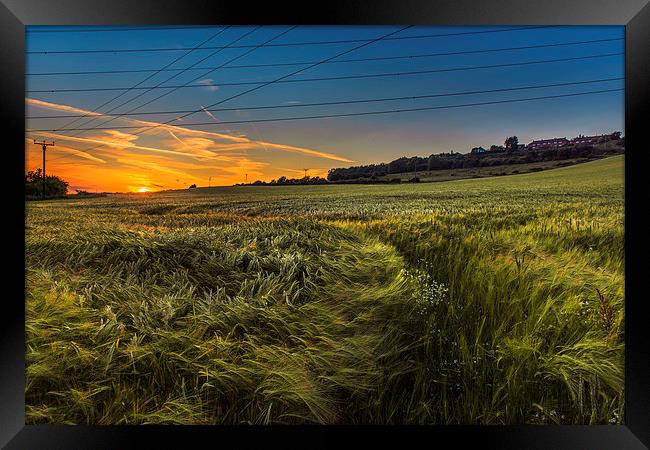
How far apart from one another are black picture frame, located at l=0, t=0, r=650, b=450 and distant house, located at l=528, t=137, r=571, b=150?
1.22 ft

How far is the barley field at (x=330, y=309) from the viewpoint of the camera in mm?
1377

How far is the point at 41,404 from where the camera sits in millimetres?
1391

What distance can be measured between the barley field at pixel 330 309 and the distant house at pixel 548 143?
19 cm

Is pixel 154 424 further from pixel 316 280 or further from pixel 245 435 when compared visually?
pixel 316 280

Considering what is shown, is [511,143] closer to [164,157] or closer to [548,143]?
[548,143]

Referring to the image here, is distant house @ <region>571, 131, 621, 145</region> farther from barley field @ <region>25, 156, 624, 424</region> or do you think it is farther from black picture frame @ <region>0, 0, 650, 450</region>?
black picture frame @ <region>0, 0, 650, 450</region>

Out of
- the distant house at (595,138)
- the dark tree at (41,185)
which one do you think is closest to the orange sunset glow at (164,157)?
the dark tree at (41,185)

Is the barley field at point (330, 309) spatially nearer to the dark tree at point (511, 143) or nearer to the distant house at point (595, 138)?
the distant house at point (595, 138)

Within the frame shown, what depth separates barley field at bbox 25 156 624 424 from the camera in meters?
1.38

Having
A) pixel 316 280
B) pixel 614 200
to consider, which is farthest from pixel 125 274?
pixel 614 200
